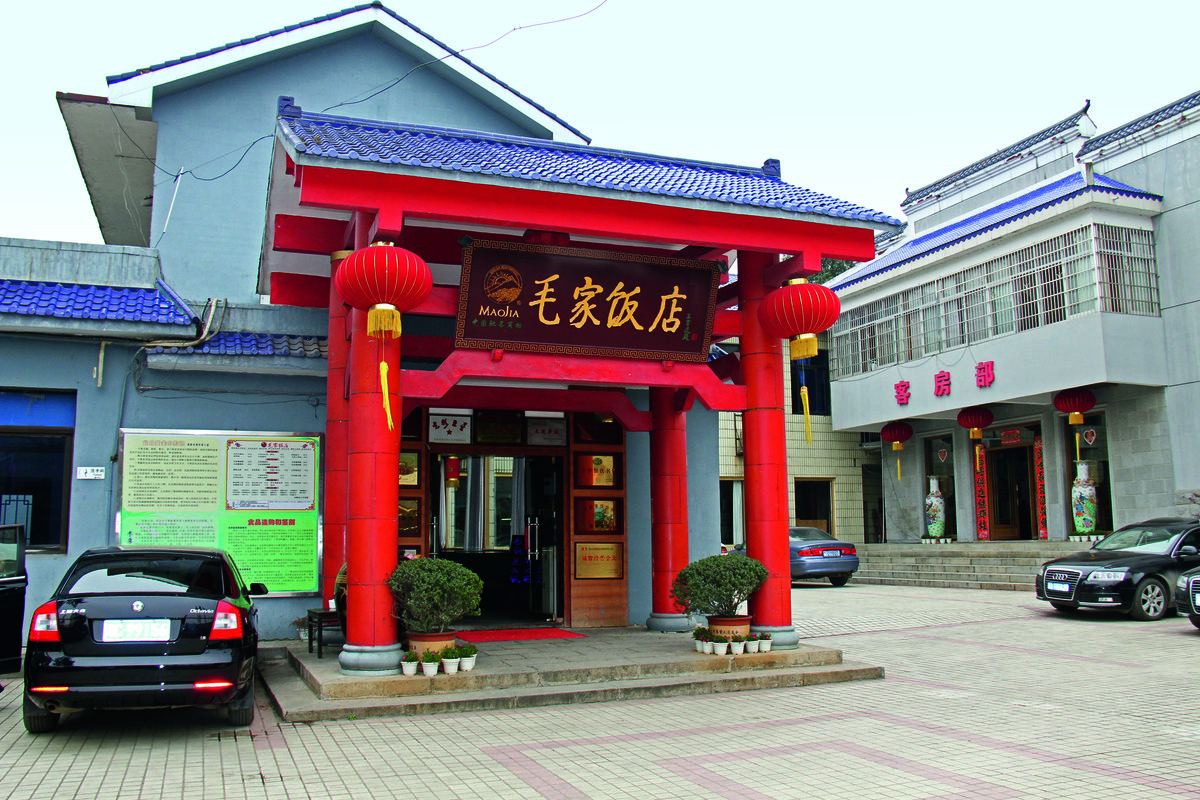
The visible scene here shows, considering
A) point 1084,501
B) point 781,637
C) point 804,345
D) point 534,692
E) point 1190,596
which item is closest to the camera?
point 534,692

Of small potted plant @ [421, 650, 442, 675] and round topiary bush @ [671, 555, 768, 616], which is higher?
round topiary bush @ [671, 555, 768, 616]

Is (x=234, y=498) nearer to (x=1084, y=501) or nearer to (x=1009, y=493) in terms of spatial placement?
(x=1084, y=501)

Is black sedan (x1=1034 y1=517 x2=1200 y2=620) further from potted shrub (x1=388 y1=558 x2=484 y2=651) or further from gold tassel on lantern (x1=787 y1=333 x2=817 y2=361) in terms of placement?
potted shrub (x1=388 y1=558 x2=484 y2=651)

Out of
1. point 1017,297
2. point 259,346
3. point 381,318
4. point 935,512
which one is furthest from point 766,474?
point 935,512

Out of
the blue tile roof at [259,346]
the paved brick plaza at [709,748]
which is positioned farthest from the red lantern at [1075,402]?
the blue tile roof at [259,346]

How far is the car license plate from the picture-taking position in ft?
19.4

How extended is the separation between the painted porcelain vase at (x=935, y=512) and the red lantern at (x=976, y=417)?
2.65m

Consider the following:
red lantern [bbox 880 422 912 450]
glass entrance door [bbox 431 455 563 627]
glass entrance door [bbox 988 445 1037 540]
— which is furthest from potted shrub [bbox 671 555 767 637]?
red lantern [bbox 880 422 912 450]

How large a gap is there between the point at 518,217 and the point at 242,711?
4.40m

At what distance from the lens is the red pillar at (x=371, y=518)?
7488 millimetres

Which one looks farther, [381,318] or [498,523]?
[498,523]

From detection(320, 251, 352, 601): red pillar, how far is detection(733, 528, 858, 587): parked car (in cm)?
1267

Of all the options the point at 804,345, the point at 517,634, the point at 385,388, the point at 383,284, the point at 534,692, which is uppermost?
the point at 383,284

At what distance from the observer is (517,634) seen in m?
10.3
